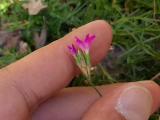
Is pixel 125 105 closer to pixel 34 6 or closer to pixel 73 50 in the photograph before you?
pixel 73 50

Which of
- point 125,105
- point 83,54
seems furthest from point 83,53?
point 125,105

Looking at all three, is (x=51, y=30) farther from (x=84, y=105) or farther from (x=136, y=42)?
(x=84, y=105)

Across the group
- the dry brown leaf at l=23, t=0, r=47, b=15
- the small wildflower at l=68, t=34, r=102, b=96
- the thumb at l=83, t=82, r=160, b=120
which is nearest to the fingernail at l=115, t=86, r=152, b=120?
the thumb at l=83, t=82, r=160, b=120

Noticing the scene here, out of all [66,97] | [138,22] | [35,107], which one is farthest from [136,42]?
[35,107]

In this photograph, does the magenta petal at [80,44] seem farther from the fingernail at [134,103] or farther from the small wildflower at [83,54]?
the fingernail at [134,103]

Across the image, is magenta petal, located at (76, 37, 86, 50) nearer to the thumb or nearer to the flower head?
the flower head
